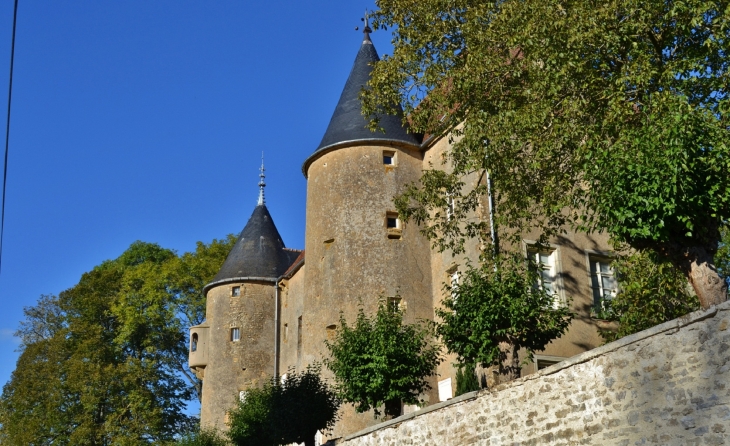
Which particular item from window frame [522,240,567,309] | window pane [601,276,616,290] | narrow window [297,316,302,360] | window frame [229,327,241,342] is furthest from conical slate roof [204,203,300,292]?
window pane [601,276,616,290]

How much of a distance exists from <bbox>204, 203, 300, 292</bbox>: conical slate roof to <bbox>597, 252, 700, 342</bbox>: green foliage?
1877cm

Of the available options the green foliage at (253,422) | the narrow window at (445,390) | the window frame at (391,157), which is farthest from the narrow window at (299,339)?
the narrow window at (445,390)

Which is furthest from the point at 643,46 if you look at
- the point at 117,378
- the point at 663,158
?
the point at 117,378

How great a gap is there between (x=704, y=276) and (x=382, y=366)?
24.0 feet

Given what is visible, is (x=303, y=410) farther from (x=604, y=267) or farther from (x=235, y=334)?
(x=235, y=334)

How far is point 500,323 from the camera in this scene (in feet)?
48.5

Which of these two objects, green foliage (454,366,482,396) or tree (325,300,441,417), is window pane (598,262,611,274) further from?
tree (325,300,441,417)

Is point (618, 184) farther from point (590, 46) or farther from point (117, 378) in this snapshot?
point (117, 378)

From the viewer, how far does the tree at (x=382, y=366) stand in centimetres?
1702

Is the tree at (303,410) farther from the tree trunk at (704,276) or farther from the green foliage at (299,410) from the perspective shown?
the tree trunk at (704,276)

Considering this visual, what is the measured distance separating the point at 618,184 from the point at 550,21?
480 cm

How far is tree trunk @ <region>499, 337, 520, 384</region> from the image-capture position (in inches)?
581

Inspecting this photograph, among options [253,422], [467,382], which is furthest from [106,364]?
[467,382]

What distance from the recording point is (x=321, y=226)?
82.4ft
